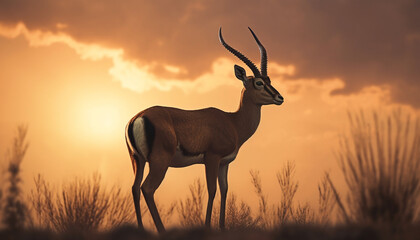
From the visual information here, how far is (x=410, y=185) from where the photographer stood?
584cm

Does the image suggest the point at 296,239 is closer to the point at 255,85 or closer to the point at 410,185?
the point at 410,185

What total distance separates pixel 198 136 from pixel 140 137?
0.98 m

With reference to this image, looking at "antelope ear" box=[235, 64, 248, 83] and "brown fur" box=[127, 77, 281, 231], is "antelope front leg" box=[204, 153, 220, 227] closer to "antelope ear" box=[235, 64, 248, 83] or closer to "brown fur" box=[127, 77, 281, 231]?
"brown fur" box=[127, 77, 281, 231]

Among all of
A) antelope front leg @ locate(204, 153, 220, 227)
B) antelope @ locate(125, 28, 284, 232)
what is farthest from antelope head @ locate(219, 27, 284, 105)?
antelope front leg @ locate(204, 153, 220, 227)

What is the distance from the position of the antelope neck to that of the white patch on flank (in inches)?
77.5

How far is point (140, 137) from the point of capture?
7.82 m

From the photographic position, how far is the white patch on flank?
777 cm

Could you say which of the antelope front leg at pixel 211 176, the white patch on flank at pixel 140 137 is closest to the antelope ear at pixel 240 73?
the antelope front leg at pixel 211 176

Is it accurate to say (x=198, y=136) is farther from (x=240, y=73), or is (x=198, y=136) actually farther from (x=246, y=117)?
(x=240, y=73)

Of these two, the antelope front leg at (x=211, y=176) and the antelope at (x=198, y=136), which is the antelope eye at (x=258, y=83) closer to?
the antelope at (x=198, y=136)

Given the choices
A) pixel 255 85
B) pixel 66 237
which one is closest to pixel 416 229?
pixel 66 237

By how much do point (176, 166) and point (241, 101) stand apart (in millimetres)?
1899

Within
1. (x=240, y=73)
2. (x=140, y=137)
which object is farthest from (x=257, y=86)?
(x=140, y=137)

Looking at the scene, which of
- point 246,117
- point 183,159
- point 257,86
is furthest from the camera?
point 246,117
